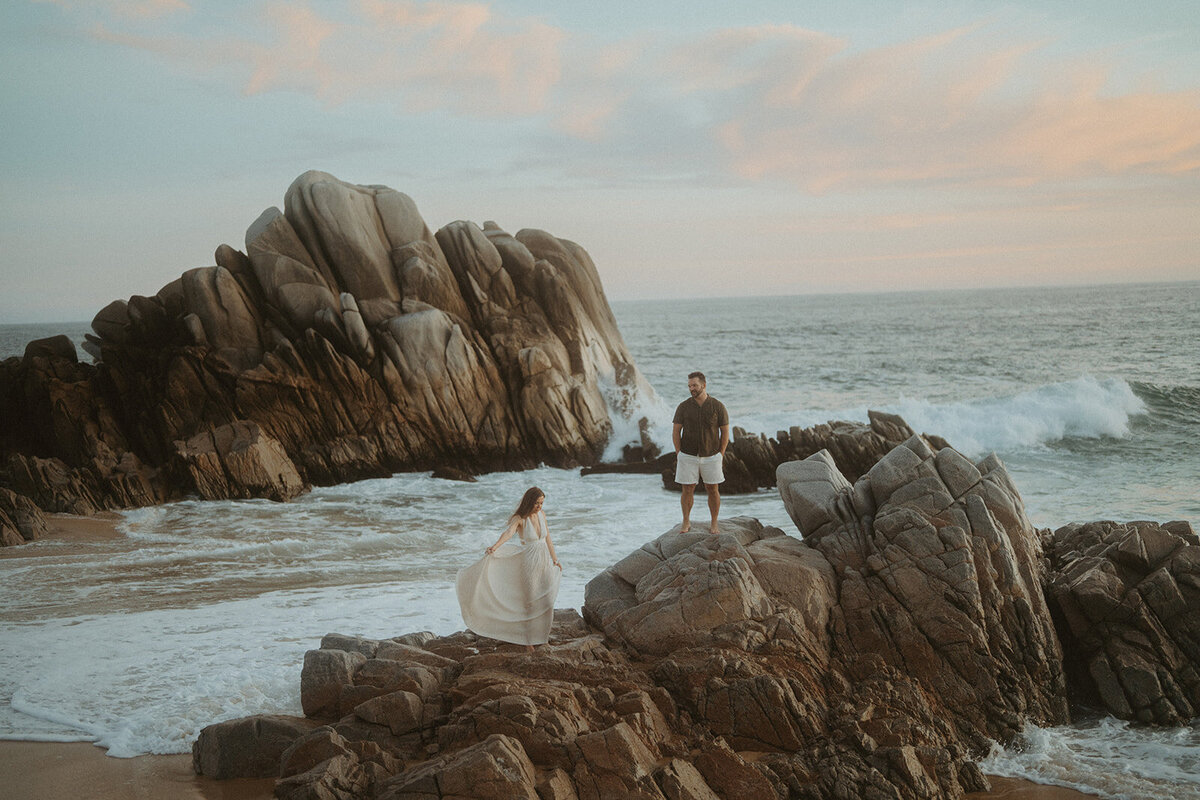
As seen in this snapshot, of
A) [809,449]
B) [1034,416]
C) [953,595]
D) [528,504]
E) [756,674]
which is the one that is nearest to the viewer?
[756,674]

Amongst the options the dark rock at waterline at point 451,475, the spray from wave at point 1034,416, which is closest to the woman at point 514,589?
the dark rock at waterline at point 451,475

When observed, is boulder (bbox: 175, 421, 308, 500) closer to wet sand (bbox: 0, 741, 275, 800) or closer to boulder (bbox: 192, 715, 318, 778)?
wet sand (bbox: 0, 741, 275, 800)

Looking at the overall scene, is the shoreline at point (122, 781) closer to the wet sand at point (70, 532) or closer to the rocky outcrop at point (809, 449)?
the wet sand at point (70, 532)

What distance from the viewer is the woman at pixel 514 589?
8.98 m

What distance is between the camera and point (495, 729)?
22.8ft

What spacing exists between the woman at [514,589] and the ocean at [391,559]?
1.92m

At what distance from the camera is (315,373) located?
860 inches

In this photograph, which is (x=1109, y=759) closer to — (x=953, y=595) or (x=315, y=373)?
(x=953, y=595)

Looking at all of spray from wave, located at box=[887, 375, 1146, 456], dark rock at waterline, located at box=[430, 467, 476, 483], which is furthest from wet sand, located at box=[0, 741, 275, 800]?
spray from wave, located at box=[887, 375, 1146, 456]

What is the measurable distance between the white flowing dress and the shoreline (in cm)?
253

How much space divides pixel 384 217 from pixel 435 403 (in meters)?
5.57

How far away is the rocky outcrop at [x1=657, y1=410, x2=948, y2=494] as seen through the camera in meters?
20.2

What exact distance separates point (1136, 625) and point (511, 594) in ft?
20.7

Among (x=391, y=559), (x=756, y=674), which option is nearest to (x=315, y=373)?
(x=391, y=559)
